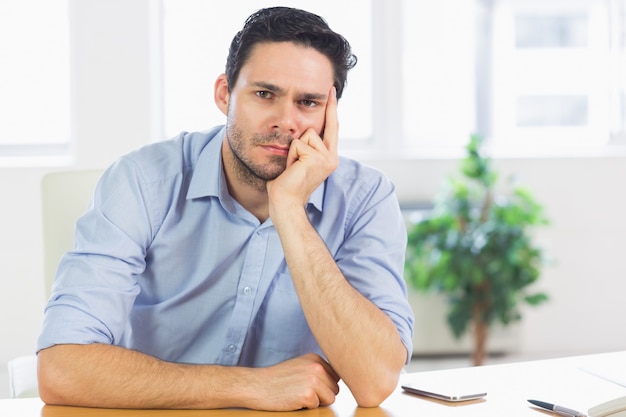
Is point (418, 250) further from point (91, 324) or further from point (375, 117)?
point (91, 324)

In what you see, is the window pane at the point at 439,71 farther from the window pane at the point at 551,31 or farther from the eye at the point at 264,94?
the eye at the point at 264,94

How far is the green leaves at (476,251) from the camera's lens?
3.95 m

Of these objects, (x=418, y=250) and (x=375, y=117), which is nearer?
(x=418, y=250)

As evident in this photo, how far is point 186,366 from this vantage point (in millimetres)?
1523

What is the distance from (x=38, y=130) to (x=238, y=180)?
275 centimetres

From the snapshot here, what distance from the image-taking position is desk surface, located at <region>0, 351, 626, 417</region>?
137 cm

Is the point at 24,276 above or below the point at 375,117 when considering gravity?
below

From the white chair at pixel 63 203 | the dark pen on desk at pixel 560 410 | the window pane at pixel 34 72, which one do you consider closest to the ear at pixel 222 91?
the white chair at pixel 63 203

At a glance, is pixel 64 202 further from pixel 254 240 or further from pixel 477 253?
pixel 477 253

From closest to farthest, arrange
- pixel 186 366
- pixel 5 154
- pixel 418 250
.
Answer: pixel 186 366, pixel 418 250, pixel 5 154

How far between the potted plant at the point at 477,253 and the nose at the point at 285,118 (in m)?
2.26

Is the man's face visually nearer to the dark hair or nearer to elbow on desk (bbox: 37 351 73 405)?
the dark hair

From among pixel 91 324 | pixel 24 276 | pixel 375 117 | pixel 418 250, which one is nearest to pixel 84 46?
pixel 24 276

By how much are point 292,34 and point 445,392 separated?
0.81 meters
